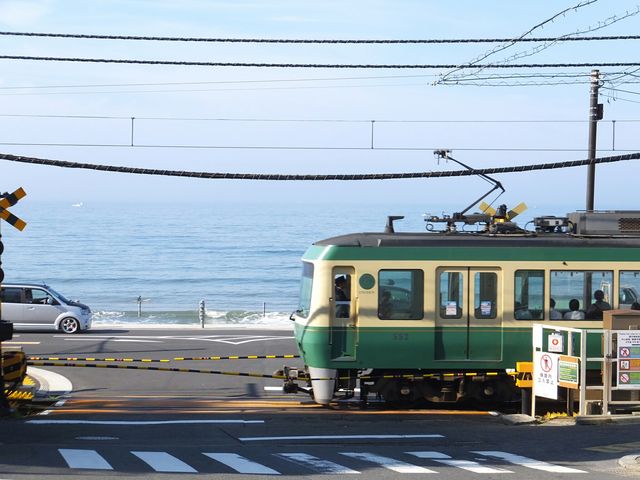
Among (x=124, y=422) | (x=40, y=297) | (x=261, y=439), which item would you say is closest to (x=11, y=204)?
(x=124, y=422)

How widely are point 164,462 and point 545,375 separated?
7.67 metres

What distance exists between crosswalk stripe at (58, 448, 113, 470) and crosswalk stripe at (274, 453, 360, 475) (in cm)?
236

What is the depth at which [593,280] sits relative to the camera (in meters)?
19.8

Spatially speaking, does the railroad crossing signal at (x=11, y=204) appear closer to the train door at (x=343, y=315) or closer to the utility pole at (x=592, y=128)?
the train door at (x=343, y=315)

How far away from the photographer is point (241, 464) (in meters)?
13.3

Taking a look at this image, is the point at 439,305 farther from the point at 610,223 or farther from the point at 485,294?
the point at 610,223

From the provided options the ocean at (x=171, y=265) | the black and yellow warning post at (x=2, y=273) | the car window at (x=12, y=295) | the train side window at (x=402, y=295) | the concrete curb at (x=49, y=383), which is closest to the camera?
the black and yellow warning post at (x=2, y=273)

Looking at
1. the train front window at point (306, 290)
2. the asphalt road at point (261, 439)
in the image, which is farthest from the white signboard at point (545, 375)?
the train front window at point (306, 290)

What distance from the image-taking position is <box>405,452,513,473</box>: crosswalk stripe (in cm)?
1304

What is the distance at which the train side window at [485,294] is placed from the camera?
63.8 ft

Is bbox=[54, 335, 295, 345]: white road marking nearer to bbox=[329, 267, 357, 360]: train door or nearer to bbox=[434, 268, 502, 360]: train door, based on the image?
bbox=[329, 267, 357, 360]: train door

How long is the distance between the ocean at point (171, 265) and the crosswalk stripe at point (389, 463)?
28081mm

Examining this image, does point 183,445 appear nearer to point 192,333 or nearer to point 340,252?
point 340,252

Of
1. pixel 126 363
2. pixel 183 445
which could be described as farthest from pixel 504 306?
pixel 126 363
